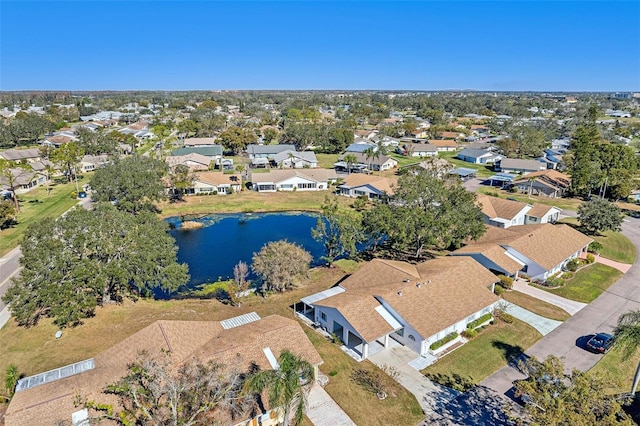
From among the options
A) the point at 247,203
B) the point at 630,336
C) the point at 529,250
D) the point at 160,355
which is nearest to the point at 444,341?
the point at 630,336

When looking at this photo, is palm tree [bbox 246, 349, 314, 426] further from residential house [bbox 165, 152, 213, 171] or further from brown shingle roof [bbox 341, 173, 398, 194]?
residential house [bbox 165, 152, 213, 171]

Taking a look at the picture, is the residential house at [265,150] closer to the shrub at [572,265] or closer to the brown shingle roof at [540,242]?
the brown shingle roof at [540,242]

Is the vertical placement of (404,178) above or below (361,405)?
above

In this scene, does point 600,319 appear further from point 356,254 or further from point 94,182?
point 94,182

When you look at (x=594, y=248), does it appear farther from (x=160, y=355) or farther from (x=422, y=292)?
(x=160, y=355)

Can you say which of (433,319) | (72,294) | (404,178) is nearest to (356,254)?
(404,178)

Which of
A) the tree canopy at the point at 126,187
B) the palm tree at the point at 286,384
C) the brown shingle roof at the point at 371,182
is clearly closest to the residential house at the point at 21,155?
the tree canopy at the point at 126,187
